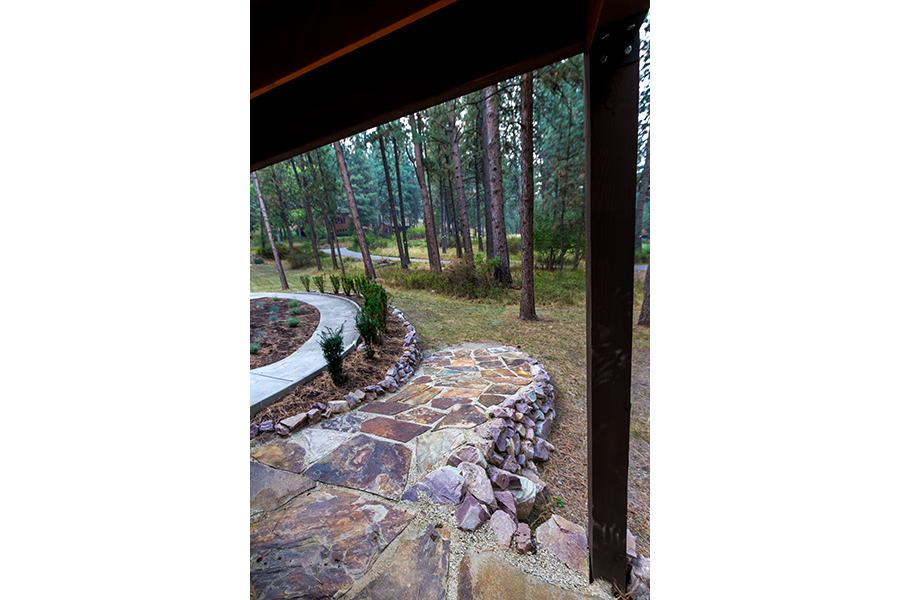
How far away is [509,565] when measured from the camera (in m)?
→ 1.30

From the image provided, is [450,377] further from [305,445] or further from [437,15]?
[437,15]

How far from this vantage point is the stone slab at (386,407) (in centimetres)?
259

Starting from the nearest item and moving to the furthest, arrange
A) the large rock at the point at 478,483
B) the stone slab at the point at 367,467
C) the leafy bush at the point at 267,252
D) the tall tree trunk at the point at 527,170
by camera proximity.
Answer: the large rock at the point at 478,483 → the stone slab at the point at 367,467 → the tall tree trunk at the point at 527,170 → the leafy bush at the point at 267,252

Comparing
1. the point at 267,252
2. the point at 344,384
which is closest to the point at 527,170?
the point at 344,384

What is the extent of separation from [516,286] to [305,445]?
660 centimetres

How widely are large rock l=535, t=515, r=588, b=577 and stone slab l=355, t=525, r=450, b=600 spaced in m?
0.47

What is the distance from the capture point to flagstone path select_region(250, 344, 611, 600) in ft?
3.95

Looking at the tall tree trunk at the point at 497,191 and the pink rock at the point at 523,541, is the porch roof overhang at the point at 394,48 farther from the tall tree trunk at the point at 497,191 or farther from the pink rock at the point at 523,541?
the tall tree trunk at the point at 497,191

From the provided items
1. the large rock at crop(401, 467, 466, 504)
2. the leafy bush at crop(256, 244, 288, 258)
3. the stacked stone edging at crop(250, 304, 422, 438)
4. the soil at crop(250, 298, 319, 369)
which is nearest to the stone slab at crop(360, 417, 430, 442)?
the stacked stone edging at crop(250, 304, 422, 438)

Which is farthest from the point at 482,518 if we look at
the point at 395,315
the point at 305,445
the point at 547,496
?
the point at 395,315

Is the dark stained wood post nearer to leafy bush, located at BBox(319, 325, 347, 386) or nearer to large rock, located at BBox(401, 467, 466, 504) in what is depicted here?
large rock, located at BBox(401, 467, 466, 504)

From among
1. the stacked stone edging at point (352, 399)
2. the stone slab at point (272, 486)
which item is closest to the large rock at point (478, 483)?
the stone slab at point (272, 486)

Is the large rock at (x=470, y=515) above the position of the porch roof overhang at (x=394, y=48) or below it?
below

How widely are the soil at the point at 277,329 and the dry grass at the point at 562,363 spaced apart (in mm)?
1845
